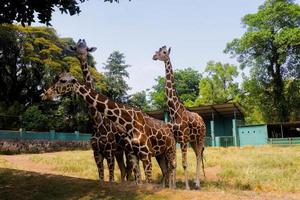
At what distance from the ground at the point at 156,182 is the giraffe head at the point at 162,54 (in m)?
4.14

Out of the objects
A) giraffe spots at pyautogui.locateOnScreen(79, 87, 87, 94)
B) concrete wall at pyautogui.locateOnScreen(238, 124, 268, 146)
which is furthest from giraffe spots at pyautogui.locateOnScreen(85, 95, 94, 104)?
concrete wall at pyautogui.locateOnScreen(238, 124, 268, 146)

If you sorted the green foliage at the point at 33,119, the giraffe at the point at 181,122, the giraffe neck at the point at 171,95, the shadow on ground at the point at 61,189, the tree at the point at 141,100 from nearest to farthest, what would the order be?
the shadow on ground at the point at 61,189
the giraffe at the point at 181,122
the giraffe neck at the point at 171,95
the green foliage at the point at 33,119
the tree at the point at 141,100

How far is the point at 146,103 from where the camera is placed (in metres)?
75.7

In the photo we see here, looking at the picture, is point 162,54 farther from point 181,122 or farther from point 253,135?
point 253,135

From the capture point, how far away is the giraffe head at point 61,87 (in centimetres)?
1073

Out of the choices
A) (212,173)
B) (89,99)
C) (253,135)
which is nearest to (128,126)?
(89,99)

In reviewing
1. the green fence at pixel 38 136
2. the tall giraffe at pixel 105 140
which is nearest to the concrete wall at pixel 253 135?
the green fence at pixel 38 136

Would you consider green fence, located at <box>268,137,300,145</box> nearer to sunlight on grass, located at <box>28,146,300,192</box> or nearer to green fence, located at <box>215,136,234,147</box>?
green fence, located at <box>215,136,234,147</box>

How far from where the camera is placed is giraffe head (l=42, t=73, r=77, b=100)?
10734 mm

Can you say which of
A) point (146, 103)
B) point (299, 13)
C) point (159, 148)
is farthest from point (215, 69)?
point (159, 148)

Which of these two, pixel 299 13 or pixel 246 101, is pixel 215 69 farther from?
pixel 299 13

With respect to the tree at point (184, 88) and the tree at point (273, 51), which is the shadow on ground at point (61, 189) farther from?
the tree at point (184, 88)

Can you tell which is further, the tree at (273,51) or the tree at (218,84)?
the tree at (218,84)

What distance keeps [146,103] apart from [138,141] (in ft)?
214
